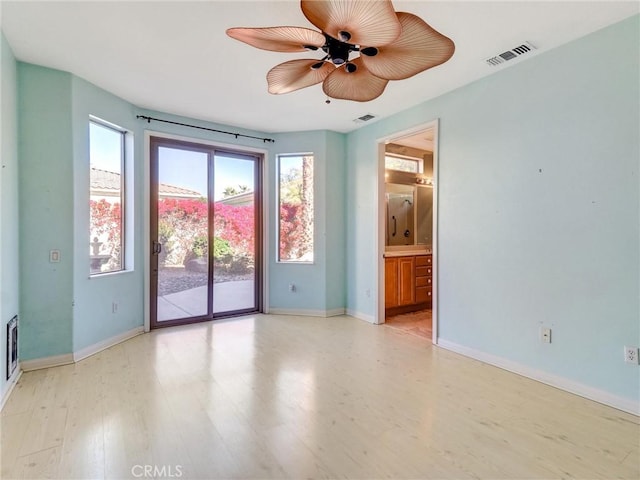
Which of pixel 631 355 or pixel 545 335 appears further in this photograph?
pixel 545 335

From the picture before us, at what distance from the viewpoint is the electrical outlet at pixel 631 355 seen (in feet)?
7.14

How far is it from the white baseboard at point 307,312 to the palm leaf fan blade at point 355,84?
10.3 ft

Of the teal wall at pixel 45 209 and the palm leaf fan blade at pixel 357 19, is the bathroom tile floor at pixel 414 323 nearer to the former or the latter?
the palm leaf fan blade at pixel 357 19

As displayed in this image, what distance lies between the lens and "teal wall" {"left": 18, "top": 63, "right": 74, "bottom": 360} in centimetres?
282

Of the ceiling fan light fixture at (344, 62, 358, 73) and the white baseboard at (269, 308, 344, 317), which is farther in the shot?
the white baseboard at (269, 308, 344, 317)

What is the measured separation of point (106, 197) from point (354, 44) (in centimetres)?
317

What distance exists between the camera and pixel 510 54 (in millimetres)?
2643

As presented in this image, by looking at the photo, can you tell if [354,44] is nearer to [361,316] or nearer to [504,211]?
[504,211]

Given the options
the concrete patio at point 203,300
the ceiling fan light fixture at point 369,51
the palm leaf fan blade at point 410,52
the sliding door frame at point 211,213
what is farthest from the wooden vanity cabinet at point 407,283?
the ceiling fan light fixture at point 369,51

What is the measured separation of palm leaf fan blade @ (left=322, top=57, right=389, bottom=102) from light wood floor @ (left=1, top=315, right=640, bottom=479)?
7.40ft

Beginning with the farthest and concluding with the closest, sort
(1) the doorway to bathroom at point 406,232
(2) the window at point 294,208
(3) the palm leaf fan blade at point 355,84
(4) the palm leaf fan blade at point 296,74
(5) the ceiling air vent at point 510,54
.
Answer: (2) the window at point 294,208 → (1) the doorway to bathroom at point 406,232 → (5) the ceiling air vent at point 510,54 → (3) the palm leaf fan blade at point 355,84 → (4) the palm leaf fan blade at point 296,74

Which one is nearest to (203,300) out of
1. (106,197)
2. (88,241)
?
(88,241)

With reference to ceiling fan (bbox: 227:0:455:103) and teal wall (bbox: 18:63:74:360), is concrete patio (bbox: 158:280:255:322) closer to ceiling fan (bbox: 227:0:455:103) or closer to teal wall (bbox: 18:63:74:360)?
teal wall (bbox: 18:63:74:360)

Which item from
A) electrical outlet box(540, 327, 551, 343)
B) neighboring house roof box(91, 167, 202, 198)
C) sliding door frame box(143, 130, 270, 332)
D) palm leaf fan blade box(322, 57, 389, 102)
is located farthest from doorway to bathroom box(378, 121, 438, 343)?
neighboring house roof box(91, 167, 202, 198)
